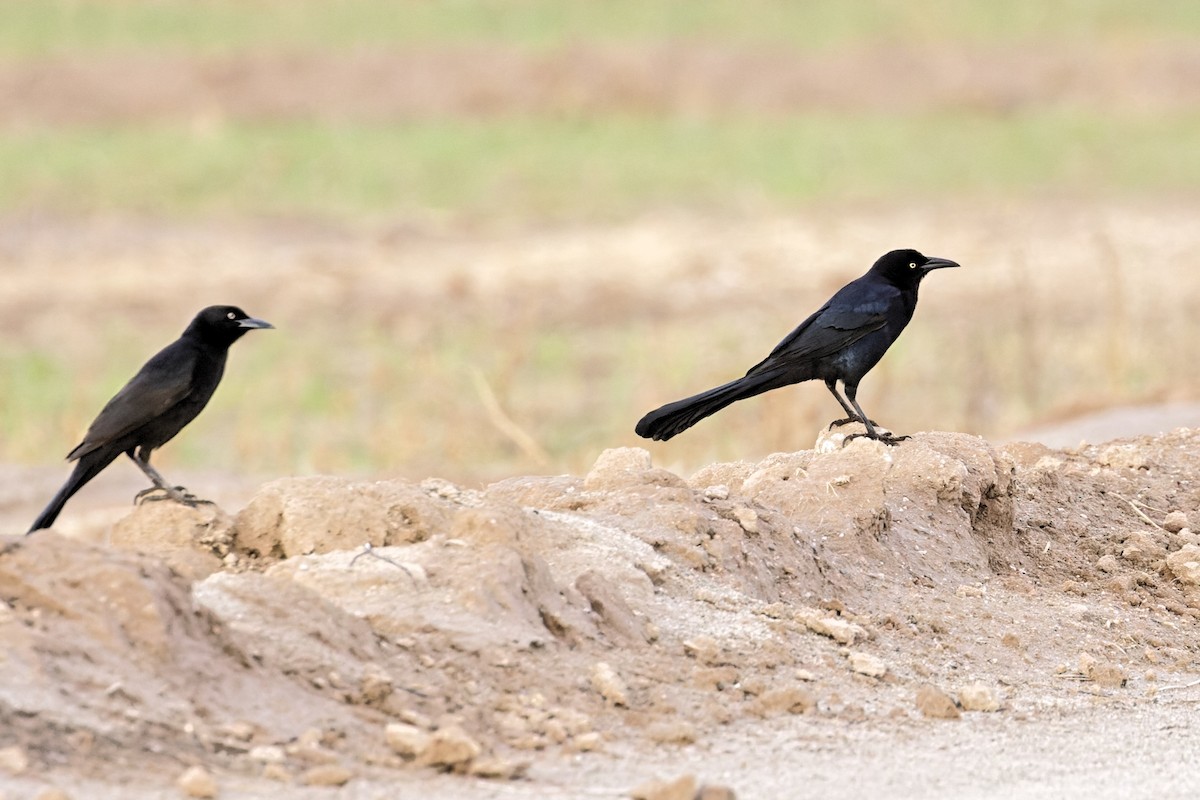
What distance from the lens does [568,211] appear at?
89.0 feet

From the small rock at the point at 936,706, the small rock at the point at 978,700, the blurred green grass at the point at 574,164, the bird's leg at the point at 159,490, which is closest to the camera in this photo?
the small rock at the point at 936,706

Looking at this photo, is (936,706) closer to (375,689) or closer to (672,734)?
(672,734)

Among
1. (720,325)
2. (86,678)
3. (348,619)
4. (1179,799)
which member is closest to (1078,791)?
(1179,799)

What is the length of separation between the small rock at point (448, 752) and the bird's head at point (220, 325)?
2.57 meters

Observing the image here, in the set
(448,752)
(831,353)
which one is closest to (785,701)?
(448,752)

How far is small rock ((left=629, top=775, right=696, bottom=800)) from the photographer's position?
4461 millimetres

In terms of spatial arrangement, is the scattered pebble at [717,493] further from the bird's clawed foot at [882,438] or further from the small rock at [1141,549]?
the small rock at [1141,549]

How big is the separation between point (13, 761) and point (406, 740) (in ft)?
3.31

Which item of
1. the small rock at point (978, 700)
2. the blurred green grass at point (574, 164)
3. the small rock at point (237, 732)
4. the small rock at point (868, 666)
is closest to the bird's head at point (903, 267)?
the small rock at point (868, 666)

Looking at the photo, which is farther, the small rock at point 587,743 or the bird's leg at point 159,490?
the bird's leg at point 159,490

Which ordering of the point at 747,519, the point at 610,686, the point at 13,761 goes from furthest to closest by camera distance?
the point at 747,519 → the point at 610,686 → the point at 13,761

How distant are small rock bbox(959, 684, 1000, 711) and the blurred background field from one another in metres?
6.32

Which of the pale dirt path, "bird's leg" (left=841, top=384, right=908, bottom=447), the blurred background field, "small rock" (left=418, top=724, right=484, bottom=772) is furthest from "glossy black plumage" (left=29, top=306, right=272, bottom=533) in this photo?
the blurred background field

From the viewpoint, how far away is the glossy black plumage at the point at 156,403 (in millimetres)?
6680
